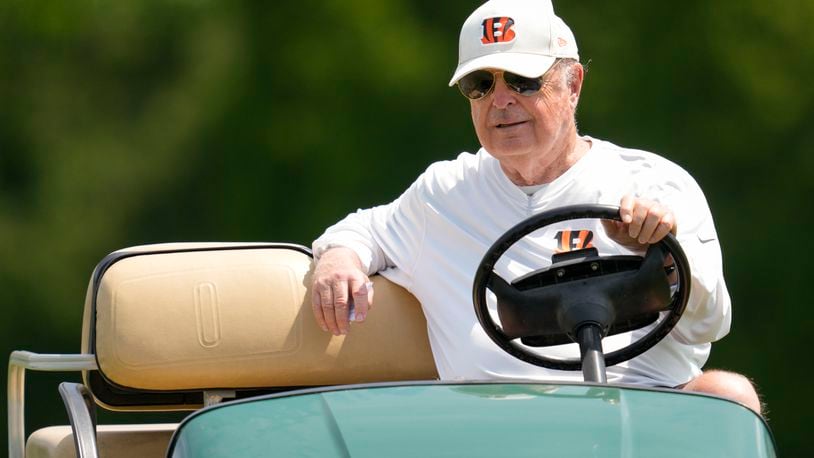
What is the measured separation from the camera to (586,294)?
258cm

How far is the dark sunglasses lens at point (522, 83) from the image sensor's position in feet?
10.4

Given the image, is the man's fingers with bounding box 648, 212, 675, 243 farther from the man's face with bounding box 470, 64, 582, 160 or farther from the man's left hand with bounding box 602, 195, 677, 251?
the man's face with bounding box 470, 64, 582, 160

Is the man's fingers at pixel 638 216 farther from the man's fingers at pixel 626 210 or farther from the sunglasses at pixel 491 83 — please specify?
the sunglasses at pixel 491 83

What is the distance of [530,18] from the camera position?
3.27 meters

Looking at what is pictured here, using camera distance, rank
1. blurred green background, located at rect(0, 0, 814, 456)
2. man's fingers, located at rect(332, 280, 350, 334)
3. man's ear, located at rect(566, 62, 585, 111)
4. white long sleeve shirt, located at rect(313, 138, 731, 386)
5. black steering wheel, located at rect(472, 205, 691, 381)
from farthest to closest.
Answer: blurred green background, located at rect(0, 0, 814, 456), man's ear, located at rect(566, 62, 585, 111), man's fingers, located at rect(332, 280, 350, 334), white long sleeve shirt, located at rect(313, 138, 731, 386), black steering wheel, located at rect(472, 205, 691, 381)

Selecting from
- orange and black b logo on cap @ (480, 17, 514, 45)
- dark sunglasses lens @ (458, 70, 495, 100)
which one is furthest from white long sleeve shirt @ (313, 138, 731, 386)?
orange and black b logo on cap @ (480, 17, 514, 45)

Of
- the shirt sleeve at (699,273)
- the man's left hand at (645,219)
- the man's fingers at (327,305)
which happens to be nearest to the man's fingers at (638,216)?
the man's left hand at (645,219)

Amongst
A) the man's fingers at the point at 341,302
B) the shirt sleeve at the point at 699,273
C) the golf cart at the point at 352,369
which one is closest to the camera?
the golf cart at the point at 352,369

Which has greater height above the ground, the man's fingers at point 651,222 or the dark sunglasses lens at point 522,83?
the dark sunglasses lens at point 522,83

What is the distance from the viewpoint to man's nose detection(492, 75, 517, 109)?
3.18 m

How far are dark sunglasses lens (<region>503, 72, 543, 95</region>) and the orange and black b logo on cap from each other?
79 mm

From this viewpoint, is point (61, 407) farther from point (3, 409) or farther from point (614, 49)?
point (614, 49)

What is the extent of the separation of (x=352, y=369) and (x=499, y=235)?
1.45 feet

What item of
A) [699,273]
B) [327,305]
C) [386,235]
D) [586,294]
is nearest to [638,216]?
[586,294]
